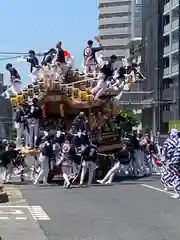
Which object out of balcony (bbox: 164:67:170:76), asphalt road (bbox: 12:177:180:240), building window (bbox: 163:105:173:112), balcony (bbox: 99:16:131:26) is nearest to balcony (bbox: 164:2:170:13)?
balcony (bbox: 164:67:170:76)

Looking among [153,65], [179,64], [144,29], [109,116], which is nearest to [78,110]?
[109,116]

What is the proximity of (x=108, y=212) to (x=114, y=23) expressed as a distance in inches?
5035

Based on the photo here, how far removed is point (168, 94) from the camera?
87562mm

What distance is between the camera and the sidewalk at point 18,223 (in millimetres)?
11945

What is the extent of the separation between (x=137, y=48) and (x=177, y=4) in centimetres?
2529

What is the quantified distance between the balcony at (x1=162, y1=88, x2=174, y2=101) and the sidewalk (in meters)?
68.2

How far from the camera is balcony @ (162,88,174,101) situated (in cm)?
8596

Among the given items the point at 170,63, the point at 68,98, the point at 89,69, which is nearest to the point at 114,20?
the point at 170,63

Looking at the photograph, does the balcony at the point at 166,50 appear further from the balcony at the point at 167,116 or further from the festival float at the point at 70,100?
the festival float at the point at 70,100

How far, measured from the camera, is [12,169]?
86.7 feet

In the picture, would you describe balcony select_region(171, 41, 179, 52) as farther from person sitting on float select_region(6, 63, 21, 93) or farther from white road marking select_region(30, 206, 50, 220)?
white road marking select_region(30, 206, 50, 220)

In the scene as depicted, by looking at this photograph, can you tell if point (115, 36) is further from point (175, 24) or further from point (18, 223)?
point (18, 223)

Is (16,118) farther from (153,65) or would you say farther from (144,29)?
(144,29)

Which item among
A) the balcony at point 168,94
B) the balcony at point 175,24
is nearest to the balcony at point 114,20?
the balcony at point 168,94
